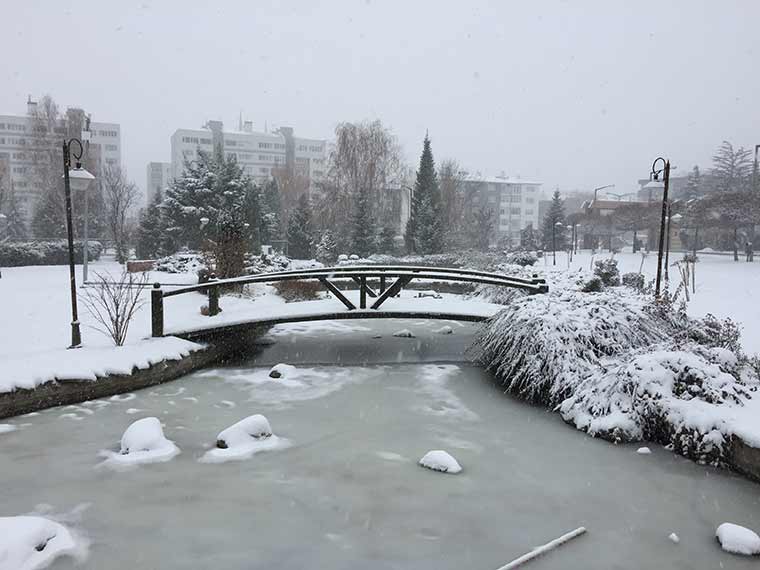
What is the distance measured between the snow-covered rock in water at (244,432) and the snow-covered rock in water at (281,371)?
214 centimetres

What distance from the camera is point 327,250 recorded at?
83.7ft

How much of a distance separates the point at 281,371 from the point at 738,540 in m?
5.47

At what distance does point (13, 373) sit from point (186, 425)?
6.35 ft

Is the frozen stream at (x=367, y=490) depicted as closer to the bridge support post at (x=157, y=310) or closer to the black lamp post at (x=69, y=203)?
the bridge support post at (x=157, y=310)

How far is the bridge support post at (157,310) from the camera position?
24.2 ft

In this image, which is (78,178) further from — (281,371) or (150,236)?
(150,236)

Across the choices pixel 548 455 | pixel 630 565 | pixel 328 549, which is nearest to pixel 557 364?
pixel 548 455

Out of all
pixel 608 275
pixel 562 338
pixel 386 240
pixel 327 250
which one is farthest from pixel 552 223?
pixel 562 338

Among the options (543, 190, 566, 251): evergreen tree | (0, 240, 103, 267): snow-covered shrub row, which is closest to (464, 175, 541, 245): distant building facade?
(543, 190, 566, 251): evergreen tree

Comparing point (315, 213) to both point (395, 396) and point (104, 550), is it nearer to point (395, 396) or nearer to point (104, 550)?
point (395, 396)

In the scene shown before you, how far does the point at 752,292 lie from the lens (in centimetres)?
1435

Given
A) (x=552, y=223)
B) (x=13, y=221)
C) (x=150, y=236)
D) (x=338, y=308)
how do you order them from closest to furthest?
(x=338, y=308)
(x=150, y=236)
(x=13, y=221)
(x=552, y=223)

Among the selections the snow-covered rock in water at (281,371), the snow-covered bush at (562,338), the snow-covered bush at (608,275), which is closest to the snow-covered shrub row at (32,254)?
the snow-covered rock in water at (281,371)

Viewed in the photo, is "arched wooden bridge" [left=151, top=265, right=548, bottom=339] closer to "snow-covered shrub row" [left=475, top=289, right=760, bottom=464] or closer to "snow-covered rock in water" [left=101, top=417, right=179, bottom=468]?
"snow-covered shrub row" [left=475, top=289, right=760, bottom=464]
